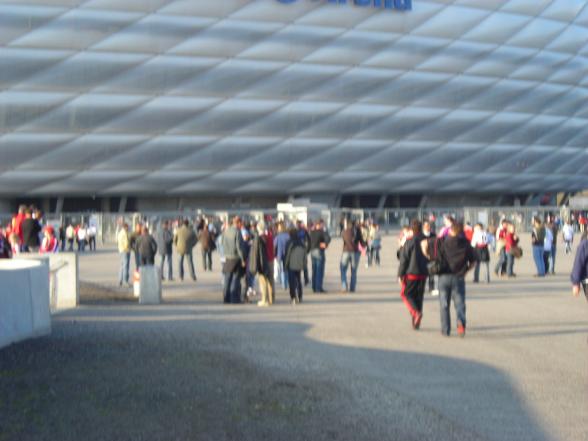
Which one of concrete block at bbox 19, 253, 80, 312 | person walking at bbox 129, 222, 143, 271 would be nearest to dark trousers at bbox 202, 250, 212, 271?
person walking at bbox 129, 222, 143, 271

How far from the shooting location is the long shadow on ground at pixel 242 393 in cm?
621

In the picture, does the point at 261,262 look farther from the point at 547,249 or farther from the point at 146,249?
the point at 547,249

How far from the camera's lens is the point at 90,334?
35.0ft

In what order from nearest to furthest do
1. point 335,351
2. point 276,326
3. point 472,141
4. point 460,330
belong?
1. point 335,351
2. point 460,330
3. point 276,326
4. point 472,141

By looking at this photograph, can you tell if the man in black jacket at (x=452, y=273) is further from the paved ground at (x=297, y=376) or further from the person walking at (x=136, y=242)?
the person walking at (x=136, y=242)

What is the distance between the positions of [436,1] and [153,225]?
20.0m

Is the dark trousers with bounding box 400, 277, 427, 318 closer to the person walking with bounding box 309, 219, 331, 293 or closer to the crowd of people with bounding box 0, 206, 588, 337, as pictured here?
the crowd of people with bounding box 0, 206, 588, 337

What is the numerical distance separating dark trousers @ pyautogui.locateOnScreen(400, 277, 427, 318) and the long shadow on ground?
162 centimetres

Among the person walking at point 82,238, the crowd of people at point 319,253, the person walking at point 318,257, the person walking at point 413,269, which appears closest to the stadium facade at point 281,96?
the person walking at point 82,238

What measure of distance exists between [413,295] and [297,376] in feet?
12.1

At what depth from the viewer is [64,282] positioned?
14219mm

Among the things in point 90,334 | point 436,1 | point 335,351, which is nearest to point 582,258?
point 335,351

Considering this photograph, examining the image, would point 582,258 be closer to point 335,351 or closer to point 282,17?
point 335,351

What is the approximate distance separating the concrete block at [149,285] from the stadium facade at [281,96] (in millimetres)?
28683
